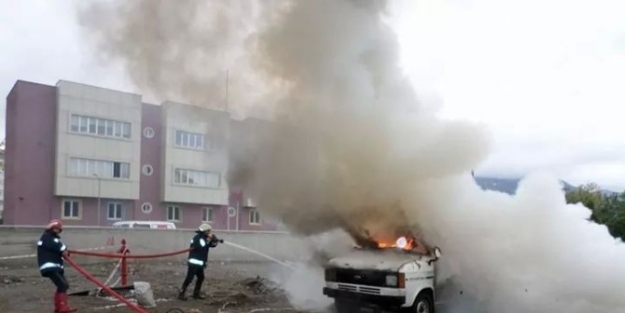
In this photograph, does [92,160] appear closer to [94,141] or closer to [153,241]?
[94,141]

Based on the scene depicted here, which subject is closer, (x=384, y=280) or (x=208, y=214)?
(x=384, y=280)

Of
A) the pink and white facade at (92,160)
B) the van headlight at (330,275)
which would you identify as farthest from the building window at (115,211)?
the van headlight at (330,275)

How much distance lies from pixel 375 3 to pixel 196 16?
3.26 meters

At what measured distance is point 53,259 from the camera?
31.6ft

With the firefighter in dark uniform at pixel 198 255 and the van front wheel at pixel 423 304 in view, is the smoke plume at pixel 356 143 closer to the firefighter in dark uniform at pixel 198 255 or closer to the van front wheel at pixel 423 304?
the van front wheel at pixel 423 304

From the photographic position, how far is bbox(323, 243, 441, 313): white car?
9.37 m

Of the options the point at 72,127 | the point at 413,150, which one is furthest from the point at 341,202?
the point at 72,127

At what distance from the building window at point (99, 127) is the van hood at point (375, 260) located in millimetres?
28978

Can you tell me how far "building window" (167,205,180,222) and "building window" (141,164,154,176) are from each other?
2.72 m

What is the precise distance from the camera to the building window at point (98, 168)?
36062mm

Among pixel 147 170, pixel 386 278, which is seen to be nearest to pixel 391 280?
pixel 386 278

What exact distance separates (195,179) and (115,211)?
5586 mm

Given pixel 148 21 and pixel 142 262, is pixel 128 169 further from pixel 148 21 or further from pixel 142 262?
pixel 148 21

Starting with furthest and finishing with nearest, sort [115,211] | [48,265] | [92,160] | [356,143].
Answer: [115,211]
[92,160]
[356,143]
[48,265]
